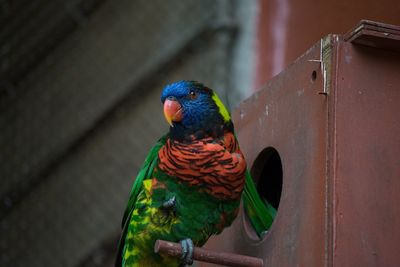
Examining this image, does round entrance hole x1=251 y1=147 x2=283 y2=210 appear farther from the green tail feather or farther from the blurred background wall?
the blurred background wall

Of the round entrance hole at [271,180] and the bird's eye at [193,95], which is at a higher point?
the bird's eye at [193,95]

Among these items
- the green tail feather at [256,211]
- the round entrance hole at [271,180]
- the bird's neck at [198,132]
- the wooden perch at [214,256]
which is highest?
the bird's neck at [198,132]

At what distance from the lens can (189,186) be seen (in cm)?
181

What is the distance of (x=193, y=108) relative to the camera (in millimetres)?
1927

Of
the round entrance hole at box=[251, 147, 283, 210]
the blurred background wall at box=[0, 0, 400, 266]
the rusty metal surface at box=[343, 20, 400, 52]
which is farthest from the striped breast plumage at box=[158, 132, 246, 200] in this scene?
the blurred background wall at box=[0, 0, 400, 266]

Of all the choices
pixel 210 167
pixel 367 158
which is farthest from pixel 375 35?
pixel 210 167

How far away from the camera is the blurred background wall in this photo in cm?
350

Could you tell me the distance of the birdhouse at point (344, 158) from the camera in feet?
4.81

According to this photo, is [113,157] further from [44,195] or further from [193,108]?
[193,108]

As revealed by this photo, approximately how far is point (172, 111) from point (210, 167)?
24 cm

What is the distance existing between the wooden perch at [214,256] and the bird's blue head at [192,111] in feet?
1.18

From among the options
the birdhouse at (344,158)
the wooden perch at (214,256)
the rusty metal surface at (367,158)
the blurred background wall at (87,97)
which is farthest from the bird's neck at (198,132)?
the blurred background wall at (87,97)

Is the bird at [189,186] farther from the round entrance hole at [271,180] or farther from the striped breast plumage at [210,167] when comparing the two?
the round entrance hole at [271,180]

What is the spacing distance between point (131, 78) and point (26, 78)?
2.10 feet
